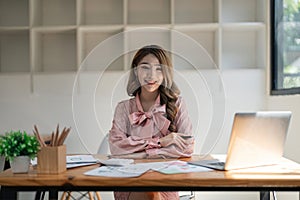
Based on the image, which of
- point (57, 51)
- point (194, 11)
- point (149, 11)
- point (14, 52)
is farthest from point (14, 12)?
point (194, 11)

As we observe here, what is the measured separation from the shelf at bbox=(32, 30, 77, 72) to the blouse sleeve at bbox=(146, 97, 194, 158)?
1.68 metres

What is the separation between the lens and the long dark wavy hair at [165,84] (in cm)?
188

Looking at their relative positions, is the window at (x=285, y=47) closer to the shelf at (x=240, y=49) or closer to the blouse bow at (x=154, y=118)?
the shelf at (x=240, y=49)

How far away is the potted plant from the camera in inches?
53.0

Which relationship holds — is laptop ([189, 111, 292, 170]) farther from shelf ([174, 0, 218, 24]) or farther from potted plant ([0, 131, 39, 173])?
Answer: shelf ([174, 0, 218, 24])

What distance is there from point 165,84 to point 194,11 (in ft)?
5.43

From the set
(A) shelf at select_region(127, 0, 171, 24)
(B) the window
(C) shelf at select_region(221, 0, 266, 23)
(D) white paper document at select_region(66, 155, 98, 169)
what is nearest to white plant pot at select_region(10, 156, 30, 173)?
(D) white paper document at select_region(66, 155, 98, 169)

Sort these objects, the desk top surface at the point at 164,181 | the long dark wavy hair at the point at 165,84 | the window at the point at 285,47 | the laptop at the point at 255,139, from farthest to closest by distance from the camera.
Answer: the window at the point at 285,47 → the long dark wavy hair at the point at 165,84 → the laptop at the point at 255,139 → the desk top surface at the point at 164,181

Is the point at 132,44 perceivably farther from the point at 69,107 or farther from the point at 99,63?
the point at 69,107

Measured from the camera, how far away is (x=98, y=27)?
10.8 feet

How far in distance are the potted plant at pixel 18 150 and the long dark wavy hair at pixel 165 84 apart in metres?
0.64

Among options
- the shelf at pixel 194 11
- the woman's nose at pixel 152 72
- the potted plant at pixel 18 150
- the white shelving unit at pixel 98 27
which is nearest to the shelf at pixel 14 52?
the white shelving unit at pixel 98 27

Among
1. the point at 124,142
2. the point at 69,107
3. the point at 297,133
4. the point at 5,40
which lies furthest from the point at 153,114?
the point at 5,40

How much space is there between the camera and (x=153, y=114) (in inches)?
72.6
